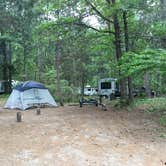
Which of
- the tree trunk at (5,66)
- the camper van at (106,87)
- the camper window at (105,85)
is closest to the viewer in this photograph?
the camper van at (106,87)

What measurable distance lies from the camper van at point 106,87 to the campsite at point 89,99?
0.27 ft

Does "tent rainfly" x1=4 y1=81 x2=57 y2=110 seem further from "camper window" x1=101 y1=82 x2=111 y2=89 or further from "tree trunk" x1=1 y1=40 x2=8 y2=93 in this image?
"tree trunk" x1=1 y1=40 x2=8 y2=93

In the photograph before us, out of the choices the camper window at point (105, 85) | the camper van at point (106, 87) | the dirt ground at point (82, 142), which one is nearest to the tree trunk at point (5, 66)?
the camper van at point (106, 87)

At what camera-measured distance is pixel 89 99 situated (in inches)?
666

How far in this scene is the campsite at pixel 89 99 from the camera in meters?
6.54

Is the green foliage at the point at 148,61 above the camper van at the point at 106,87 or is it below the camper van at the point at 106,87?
above

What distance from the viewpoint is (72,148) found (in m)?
6.69

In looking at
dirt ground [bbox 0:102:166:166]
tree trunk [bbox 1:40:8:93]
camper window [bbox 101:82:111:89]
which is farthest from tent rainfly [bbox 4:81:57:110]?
tree trunk [bbox 1:40:8:93]

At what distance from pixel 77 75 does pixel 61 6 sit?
11.7 metres

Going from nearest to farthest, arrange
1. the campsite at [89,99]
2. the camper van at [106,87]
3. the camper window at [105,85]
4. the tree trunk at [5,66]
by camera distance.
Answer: the campsite at [89,99] < the camper van at [106,87] < the camper window at [105,85] < the tree trunk at [5,66]

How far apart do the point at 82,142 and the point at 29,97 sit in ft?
27.2

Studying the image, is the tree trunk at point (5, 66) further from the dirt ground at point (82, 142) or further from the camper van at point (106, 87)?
the dirt ground at point (82, 142)

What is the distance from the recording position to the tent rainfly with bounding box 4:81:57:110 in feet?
48.8

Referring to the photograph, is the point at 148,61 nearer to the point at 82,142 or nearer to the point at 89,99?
the point at 82,142
